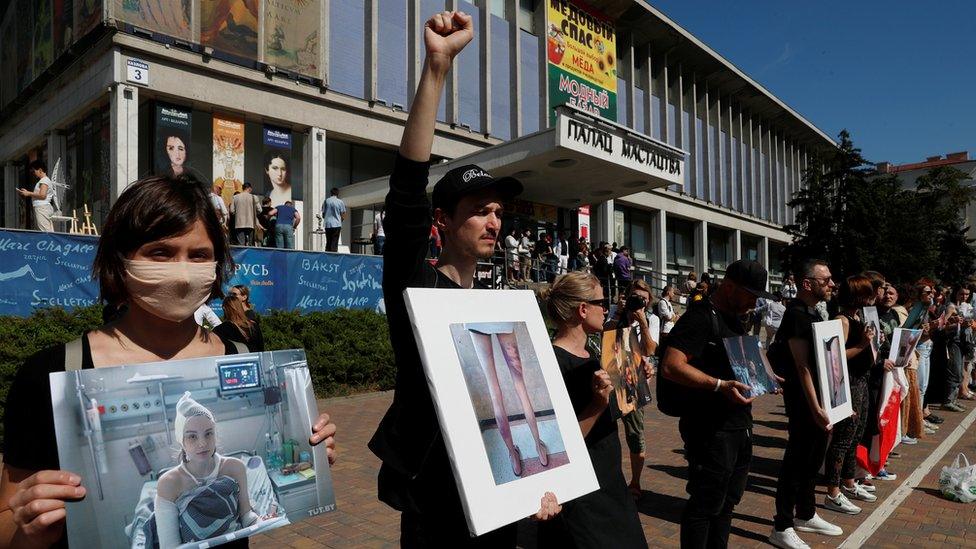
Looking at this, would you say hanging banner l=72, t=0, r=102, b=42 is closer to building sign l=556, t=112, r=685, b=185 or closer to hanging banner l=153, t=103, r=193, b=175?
hanging banner l=153, t=103, r=193, b=175

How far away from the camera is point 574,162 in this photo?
23.2 m

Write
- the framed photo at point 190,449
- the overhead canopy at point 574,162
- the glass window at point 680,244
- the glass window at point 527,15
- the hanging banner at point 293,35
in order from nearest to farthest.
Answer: the framed photo at point 190,449, the hanging banner at point 293,35, the overhead canopy at point 574,162, the glass window at point 527,15, the glass window at point 680,244

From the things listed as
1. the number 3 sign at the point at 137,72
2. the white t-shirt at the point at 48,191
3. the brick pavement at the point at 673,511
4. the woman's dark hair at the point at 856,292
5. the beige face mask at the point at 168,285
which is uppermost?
the number 3 sign at the point at 137,72

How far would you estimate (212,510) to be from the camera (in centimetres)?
152

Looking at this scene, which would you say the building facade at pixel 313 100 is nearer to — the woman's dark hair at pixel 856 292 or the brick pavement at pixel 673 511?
the brick pavement at pixel 673 511

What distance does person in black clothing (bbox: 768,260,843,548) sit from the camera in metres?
→ 4.74

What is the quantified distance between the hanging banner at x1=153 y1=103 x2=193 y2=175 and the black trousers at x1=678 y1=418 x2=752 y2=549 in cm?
1788

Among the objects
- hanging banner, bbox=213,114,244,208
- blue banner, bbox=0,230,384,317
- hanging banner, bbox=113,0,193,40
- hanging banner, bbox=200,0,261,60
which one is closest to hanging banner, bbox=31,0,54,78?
hanging banner, bbox=113,0,193,40

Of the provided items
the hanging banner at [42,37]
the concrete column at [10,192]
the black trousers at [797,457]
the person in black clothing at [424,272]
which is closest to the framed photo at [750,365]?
the black trousers at [797,457]

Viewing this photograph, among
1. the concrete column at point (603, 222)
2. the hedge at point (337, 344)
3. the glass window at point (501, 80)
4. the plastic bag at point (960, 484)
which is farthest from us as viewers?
the concrete column at point (603, 222)

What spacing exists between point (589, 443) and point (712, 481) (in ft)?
4.14

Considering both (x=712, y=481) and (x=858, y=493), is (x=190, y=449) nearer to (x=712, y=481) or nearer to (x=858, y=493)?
(x=712, y=481)

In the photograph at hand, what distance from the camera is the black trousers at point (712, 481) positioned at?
3.73 meters

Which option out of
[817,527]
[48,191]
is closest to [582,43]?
[48,191]
